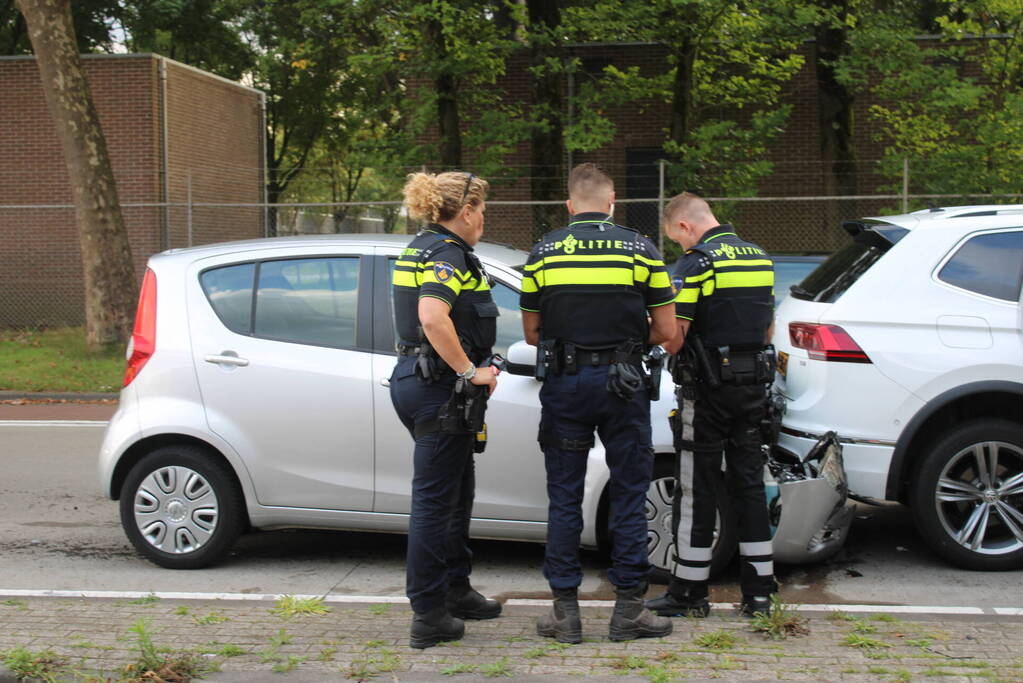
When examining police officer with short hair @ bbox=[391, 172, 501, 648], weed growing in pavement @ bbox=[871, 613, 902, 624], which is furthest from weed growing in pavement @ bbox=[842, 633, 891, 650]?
police officer with short hair @ bbox=[391, 172, 501, 648]

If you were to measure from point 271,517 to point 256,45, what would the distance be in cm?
2533

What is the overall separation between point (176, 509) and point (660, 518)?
255 cm

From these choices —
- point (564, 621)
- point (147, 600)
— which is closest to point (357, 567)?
point (147, 600)

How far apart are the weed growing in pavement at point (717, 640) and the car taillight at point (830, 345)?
5.75ft

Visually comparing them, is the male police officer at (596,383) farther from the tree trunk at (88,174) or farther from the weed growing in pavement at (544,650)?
the tree trunk at (88,174)

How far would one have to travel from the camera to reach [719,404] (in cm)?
472

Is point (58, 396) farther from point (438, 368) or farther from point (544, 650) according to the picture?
point (544, 650)

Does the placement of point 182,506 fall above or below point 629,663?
above

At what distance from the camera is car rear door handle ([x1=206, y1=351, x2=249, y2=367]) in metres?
5.59

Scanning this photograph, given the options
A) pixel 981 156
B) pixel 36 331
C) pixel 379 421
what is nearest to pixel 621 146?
pixel 981 156

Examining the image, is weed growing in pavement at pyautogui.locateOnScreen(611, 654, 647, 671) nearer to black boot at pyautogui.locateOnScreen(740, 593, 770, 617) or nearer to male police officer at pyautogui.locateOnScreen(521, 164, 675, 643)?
male police officer at pyautogui.locateOnScreen(521, 164, 675, 643)

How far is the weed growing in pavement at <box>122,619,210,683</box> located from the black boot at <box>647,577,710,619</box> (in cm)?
195

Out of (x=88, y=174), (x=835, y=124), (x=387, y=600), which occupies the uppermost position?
(x=835, y=124)

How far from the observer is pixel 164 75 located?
1903cm
